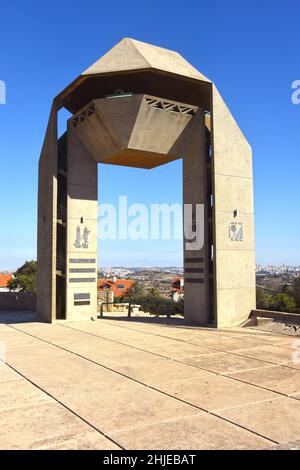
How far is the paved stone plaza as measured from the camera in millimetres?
5938

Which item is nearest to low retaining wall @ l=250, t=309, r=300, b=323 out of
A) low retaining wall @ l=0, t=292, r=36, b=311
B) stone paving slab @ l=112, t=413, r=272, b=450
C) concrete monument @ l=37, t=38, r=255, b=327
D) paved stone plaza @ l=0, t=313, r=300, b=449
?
concrete monument @ l=37, t=38, r=255, b=327

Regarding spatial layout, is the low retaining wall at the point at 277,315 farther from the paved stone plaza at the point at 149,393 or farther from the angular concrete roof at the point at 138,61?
the angular concrete roof at the point at 138,61

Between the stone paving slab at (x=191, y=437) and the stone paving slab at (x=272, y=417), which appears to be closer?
the stone paving slab at (x=191, y=437)

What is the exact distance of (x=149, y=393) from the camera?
8.09 m

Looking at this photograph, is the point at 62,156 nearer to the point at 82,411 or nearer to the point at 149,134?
the point at 149,134

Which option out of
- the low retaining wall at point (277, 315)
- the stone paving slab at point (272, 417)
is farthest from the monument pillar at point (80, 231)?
the stone paving slab at point (272, 417)

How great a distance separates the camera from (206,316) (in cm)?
1856

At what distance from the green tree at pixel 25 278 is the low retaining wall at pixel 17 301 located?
86.3 ft

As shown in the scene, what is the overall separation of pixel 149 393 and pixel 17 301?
66.6 feet

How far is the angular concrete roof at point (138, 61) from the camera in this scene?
17516 millimetres

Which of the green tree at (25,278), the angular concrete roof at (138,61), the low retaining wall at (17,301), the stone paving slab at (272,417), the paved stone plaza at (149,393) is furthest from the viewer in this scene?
the green tree at (25,278)

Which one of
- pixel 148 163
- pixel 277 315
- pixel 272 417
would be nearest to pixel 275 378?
pixel 272 417

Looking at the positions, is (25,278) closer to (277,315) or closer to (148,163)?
(148,163)

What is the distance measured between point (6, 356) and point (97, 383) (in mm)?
4122
